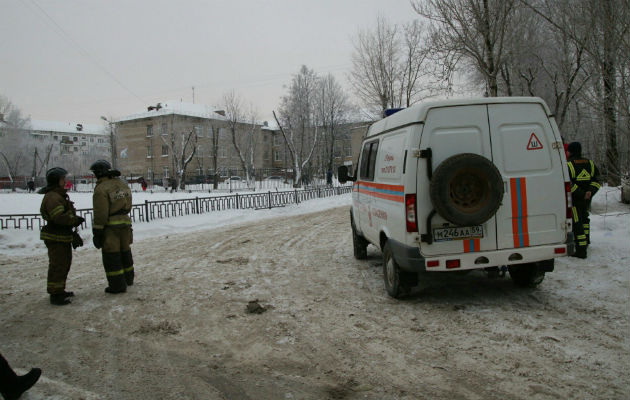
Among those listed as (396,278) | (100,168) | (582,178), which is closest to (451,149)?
(396,278)

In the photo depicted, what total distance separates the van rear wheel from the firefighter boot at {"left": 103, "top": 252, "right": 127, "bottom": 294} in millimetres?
5534

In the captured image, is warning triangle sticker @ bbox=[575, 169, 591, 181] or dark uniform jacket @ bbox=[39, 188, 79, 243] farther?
warning triangle sticker @ bbox=[575, 169, 591, 181]

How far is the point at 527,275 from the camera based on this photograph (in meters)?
5.52

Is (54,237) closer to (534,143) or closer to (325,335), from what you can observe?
(325,335)

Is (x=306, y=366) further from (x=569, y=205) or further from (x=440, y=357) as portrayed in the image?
(x=569, y=205)

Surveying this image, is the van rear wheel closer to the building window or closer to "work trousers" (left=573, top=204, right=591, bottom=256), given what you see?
"work trousers" (left=573, top=204, right=591, bottom=256)

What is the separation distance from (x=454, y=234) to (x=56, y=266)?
5085 millimetres

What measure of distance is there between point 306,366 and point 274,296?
220 centimetres

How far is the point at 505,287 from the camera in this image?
5.74m

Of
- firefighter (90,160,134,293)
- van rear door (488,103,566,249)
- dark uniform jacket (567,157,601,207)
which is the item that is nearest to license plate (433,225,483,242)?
van rear door (488,103,566,249)

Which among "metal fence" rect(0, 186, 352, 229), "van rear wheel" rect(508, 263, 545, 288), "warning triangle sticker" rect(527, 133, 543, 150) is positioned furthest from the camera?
"metal fence" rect(0, 186, 352, 229)

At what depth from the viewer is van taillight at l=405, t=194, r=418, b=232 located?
184 inches

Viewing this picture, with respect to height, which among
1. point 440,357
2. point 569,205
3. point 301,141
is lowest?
point 440,357

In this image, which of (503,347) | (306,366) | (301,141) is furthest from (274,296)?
(301,141)
